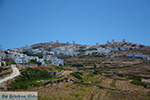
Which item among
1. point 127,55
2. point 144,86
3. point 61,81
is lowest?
point 144,86

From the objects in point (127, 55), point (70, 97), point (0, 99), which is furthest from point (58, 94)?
point (127, 55)

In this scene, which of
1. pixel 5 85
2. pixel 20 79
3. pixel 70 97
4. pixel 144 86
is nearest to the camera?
pixel 70 97

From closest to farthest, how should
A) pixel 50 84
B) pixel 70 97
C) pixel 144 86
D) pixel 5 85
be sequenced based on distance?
1. pixel 70 97
2. pixel 5 85
3. pixel 50 84
4. pixel 144 86

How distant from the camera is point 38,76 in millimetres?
25297

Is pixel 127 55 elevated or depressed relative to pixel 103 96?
elevated

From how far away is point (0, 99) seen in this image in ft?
44.0

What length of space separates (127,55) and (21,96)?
66282 millimetres

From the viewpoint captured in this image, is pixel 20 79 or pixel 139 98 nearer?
pixel 139 98

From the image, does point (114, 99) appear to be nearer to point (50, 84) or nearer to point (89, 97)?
point (89, 97)

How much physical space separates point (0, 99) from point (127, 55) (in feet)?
222

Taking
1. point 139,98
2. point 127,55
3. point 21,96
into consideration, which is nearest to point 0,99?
point 21,96

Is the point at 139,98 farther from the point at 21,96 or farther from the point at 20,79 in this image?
the point at 20,79

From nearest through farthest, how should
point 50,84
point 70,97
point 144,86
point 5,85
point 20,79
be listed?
point 70,97 < point 5,85 < point 20,79 < point 50,84 < point 144,86

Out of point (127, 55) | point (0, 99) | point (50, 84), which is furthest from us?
point (127, 55)
